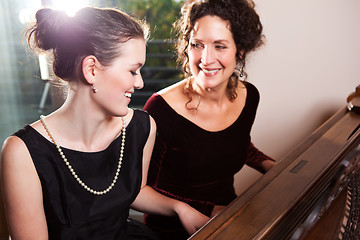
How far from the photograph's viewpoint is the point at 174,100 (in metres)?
1.81

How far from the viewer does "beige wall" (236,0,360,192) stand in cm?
229

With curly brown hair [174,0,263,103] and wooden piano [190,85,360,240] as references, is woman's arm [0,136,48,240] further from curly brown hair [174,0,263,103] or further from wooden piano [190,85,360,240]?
curly brown hair [174,0,263,103]

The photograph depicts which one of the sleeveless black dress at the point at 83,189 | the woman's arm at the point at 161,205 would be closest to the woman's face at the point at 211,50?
the woman's arm at the point at 161,205

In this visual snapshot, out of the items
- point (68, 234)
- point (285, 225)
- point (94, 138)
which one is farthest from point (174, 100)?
point (285, 225)

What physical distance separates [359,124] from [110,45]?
107cm

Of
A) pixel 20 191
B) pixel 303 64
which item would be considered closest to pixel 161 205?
pixel 20 191

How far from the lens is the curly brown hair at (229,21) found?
65.7 inches

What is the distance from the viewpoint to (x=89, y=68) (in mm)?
1135

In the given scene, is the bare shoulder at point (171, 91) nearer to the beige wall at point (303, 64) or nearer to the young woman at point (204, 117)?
the young woman at point (204, 117)

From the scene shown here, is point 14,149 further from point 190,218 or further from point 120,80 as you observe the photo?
point 190,218

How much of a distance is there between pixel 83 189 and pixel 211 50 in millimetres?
812

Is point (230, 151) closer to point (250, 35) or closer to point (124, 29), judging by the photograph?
point (250, 35)

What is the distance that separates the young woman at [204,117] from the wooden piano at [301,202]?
52 centimetres

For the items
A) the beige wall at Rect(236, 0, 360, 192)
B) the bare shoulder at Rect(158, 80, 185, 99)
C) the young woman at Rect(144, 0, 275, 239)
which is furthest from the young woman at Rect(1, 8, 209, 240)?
the beige wall at Rect(236, 0, 360, 192)
